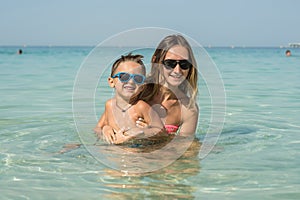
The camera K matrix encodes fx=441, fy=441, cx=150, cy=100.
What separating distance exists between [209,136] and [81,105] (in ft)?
5.21

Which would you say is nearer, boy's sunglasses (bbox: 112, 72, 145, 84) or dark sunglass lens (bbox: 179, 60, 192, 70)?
boy's sunglasses (bbox: 112, 72, 145, 84)

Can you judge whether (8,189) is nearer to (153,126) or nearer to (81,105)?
(153,126)

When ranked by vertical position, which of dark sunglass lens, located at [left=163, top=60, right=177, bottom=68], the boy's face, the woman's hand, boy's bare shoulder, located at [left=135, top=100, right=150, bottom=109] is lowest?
the woman's hand

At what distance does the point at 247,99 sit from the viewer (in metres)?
8.53

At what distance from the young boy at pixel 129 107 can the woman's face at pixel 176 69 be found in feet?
0.93

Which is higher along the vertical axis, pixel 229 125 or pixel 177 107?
pixel 177 107

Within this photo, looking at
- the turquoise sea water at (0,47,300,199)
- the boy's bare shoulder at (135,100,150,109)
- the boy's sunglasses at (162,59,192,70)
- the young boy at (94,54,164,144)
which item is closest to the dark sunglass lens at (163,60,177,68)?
A: the boy's sunglasses at (162,59,192,70)

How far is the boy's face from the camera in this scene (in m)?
4.01

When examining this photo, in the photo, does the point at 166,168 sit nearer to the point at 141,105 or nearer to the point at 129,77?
the point at 141,105

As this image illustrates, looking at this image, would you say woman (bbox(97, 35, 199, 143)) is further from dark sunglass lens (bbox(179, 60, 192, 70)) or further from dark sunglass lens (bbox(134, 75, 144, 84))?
dark sunglass lens (bbox(134, 75, 144, 84))

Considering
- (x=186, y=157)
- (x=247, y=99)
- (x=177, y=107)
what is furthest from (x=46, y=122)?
(x=247, y=99)

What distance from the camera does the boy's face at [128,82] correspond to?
401cm

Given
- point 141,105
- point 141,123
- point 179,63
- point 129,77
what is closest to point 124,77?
point 129,77

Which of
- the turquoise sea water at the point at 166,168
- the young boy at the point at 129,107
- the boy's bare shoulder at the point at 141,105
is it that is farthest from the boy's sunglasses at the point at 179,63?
the turquoise sea water at the point at 166,168
